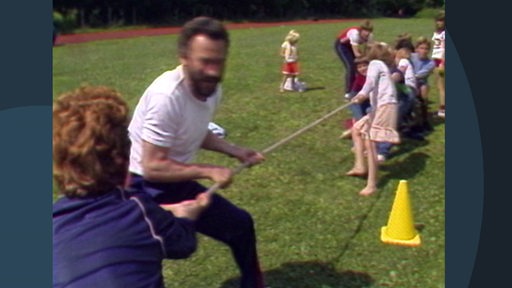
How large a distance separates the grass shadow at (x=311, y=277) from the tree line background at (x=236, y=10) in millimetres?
10136

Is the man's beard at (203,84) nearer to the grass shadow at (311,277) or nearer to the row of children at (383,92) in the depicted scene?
the grass shadow at (311,277)

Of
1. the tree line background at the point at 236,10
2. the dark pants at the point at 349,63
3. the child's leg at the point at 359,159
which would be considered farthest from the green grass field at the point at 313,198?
the tree line background at the point at 236,10

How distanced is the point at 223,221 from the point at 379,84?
3.76m

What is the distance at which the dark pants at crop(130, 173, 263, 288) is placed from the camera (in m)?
3.99

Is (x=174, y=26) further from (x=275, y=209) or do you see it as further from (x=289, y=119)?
(x=275, y=209)

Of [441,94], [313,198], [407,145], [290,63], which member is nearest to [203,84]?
[313,198]

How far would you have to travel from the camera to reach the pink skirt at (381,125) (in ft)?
24.3

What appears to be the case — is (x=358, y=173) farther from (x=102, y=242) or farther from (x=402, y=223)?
(x=102, y=242)

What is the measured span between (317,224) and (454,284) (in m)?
3.18

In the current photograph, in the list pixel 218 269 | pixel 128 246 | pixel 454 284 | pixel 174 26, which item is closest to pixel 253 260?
pixel 218 269

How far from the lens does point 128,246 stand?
2588mm

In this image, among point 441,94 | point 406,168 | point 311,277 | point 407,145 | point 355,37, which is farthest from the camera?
point 441,94

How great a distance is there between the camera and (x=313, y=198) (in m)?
6.89

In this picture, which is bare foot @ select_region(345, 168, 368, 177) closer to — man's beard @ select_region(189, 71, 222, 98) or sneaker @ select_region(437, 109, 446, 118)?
sneaker @ select_region(437, 109, 446, 118)
